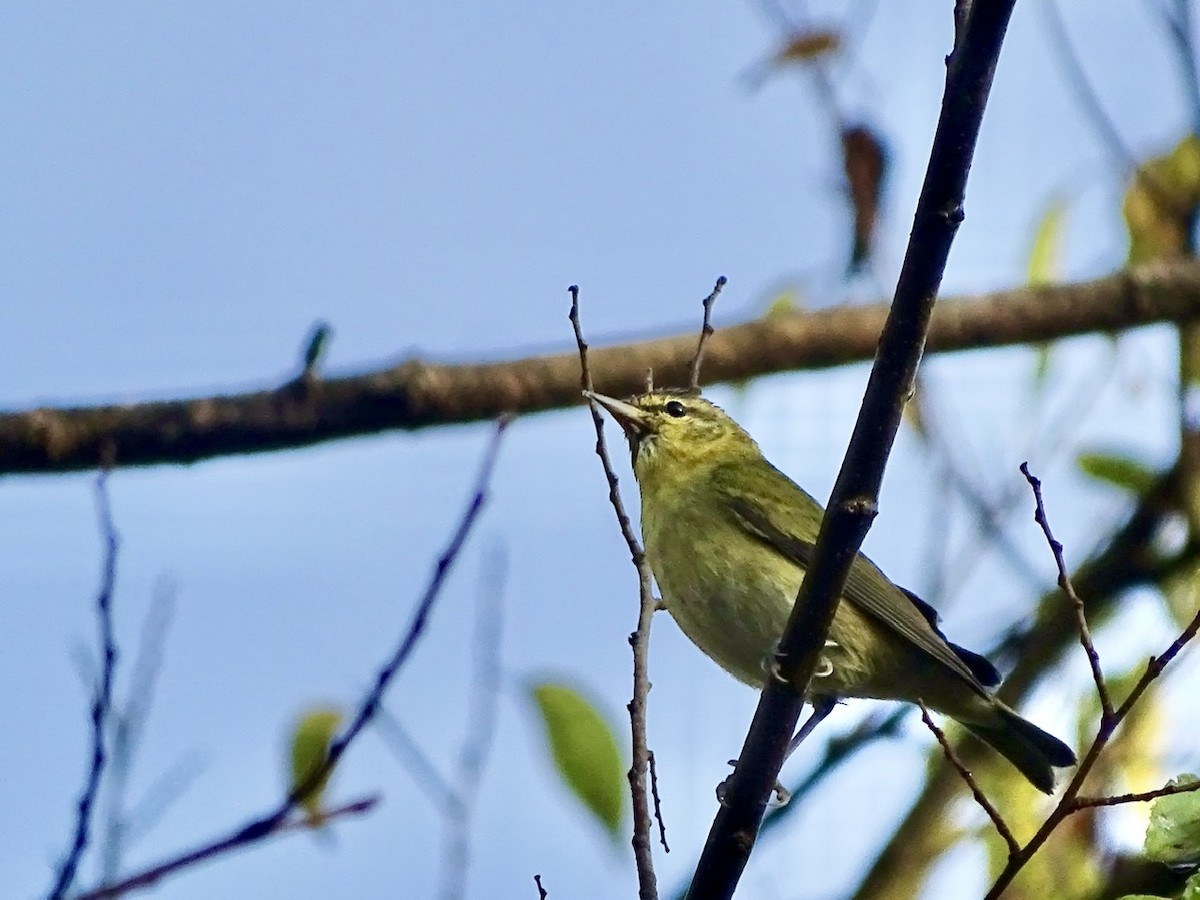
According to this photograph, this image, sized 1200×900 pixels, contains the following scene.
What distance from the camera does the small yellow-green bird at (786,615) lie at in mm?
4473

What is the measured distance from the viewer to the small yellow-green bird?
14.7ft

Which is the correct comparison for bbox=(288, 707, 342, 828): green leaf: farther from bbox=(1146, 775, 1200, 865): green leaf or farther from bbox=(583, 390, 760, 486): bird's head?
bbox=(1146, 775, 1200, 865): green leaf

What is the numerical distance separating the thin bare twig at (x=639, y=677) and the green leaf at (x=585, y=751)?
382mm

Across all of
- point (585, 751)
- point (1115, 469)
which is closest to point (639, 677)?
point (585, 751)

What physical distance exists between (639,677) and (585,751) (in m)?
0.67

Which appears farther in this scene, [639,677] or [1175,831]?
[639,677]

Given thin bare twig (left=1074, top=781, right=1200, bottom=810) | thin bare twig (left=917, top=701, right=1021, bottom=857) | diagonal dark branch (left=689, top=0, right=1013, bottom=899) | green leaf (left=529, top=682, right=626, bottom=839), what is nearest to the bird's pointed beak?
green leaf (left=529, top=682, right=626, bottom=839)

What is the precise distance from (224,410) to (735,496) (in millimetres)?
1689

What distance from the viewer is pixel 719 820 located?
3406mm

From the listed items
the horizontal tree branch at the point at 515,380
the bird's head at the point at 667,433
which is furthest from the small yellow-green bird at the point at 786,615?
the horizontal tree branch at the point at 515,380

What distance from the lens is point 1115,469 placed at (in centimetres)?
546

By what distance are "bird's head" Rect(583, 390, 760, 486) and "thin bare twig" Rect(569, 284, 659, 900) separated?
1287 millimetres

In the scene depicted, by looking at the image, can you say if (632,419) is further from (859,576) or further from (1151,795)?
(1151,795)

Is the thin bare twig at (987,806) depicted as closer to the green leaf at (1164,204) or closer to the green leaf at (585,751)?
the green leaf at (585,751)
